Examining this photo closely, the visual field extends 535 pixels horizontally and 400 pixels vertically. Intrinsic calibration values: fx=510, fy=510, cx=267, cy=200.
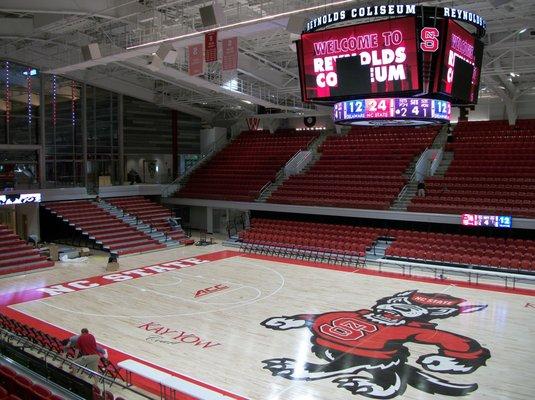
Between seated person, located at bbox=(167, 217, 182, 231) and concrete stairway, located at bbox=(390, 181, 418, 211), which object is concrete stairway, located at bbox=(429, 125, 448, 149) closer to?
concrete stairway, located at bbox=(390, 181, 418, 211)

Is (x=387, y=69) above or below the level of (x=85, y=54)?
below

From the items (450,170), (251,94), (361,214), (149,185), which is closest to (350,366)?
(361,214)

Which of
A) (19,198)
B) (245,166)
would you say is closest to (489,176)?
(245,166)

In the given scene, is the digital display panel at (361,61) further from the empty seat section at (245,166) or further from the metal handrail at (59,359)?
the empty seat section at (245,166)

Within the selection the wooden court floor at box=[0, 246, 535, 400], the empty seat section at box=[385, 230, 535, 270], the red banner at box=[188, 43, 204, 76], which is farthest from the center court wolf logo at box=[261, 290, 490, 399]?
the red banner at box=[188, 43, 204, 76]

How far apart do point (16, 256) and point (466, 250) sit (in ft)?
58.6

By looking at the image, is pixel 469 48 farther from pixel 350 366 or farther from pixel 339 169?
pixel 339 169

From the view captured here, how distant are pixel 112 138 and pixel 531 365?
25616 mm

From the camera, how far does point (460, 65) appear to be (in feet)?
37.9

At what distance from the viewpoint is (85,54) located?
1831 cm

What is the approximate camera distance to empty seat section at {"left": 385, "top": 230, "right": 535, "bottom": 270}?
60.3 feet

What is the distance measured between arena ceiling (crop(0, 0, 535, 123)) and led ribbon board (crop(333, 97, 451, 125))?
243 cm

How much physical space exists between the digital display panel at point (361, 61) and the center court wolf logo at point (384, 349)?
18.8 ft

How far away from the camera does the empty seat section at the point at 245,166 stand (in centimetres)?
2908
